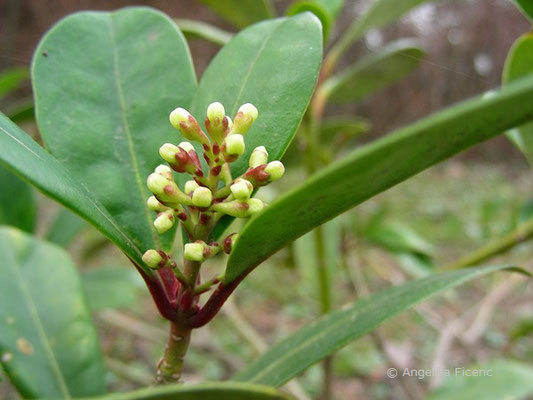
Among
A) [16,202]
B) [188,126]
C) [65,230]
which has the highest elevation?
[188,126]

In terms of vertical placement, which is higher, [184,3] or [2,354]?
[2,354]

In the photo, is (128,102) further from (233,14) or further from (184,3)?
(184,3)

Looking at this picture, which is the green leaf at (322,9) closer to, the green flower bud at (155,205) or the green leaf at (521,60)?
the green leaf at (521,60)

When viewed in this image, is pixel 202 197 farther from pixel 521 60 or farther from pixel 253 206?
pixel 521 60

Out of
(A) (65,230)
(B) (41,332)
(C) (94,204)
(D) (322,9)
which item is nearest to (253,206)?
(C) (94,204)

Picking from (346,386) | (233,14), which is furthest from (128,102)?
(346,386)

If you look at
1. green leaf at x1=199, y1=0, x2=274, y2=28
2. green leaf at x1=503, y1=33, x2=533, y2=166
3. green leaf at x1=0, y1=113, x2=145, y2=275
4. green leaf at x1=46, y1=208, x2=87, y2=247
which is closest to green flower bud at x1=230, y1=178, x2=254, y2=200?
green leaf at x1=0, y1=113, x2=145, y2=275
